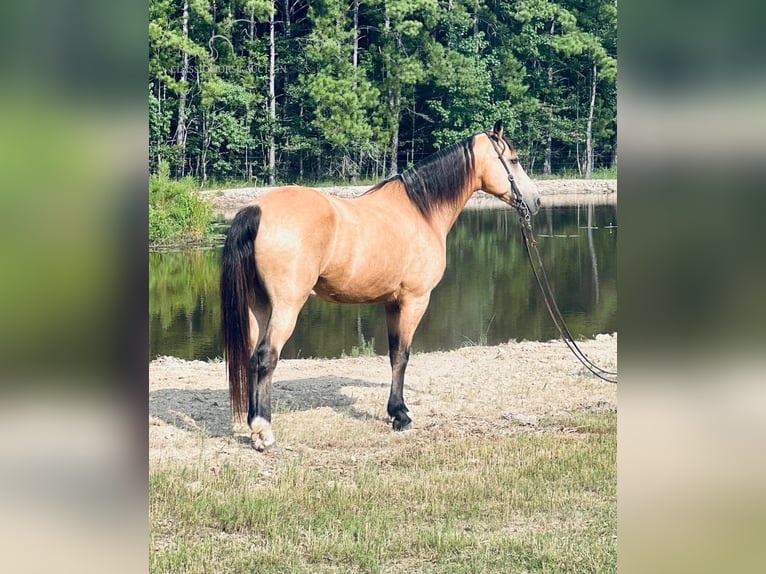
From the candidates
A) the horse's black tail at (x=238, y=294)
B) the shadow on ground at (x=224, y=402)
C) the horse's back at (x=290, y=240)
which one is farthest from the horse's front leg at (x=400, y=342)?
the horse's black tail at (x=238, y=294)

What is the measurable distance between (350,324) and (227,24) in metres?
7.88

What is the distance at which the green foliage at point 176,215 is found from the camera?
11664mm

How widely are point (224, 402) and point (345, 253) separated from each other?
5.13 feet

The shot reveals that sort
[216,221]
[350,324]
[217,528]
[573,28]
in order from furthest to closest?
[573,28] < [216,221] < [350,324] < [217,528]

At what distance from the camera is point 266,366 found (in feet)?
15.4

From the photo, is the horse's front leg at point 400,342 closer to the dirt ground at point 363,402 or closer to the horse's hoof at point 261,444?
the dirt ground at point 363,402

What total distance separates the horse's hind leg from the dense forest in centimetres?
924

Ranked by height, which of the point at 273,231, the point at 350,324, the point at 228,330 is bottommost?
the point at 350,324

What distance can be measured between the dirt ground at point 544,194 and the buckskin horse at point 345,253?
766 cm

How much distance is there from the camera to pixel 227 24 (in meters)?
15.6

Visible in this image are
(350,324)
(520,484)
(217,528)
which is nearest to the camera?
(217,528)
